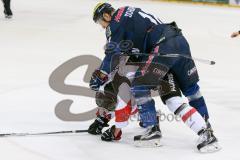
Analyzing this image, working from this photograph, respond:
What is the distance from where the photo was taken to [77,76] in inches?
220

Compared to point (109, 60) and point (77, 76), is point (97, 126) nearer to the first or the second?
point (109, 60)

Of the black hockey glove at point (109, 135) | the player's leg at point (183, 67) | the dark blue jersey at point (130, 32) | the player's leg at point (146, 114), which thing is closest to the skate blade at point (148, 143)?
the player's leg at point (146, 114)

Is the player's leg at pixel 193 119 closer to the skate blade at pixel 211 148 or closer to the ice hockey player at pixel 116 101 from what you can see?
the skate blade at pixel 211 148

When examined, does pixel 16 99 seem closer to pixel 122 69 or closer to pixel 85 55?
pixel 122 69

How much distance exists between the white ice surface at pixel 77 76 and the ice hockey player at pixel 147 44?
Result: 292 mm

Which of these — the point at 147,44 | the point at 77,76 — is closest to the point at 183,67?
the point at 147,44

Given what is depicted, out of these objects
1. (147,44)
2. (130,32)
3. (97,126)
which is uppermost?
(130,32)

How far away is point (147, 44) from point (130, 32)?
0.61 feet

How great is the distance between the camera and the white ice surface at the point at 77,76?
3.62 metres

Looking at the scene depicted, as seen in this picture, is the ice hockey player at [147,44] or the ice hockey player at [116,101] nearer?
the ice hockey player at [147,44]

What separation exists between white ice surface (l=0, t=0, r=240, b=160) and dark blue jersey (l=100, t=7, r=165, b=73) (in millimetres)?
668

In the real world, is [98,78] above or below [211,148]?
above

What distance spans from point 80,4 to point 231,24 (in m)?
3.09

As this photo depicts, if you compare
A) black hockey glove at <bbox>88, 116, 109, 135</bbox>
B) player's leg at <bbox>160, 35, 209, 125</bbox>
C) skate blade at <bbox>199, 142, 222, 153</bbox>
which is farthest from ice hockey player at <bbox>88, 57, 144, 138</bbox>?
skate blade at <bbox>199, 142, 222, 153</bbox>
